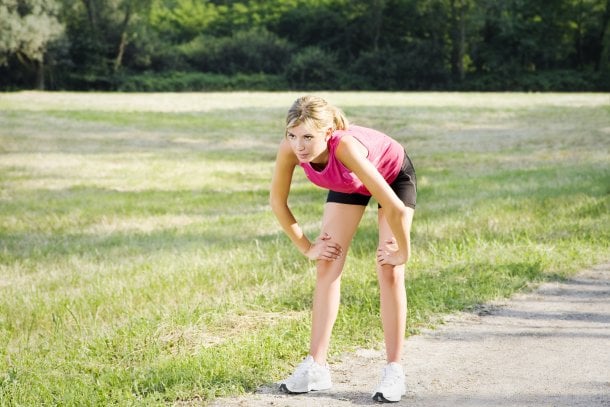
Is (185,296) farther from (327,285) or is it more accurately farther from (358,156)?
(358,156)

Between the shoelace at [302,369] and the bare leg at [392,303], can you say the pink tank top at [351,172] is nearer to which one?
the bare leg at [392,303]

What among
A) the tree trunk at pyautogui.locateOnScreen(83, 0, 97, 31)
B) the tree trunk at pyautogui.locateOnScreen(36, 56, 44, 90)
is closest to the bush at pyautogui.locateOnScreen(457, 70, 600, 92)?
the tree trunk at pyautogui.locateOnScreen(83, 0, 97, 31)

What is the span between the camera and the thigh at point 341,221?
444 cm

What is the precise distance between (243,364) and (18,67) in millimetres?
62001

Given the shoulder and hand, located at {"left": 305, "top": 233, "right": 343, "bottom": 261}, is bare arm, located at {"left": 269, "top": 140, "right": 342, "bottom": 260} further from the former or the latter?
the shoulder

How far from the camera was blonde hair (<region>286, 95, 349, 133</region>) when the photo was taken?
13.3 feet

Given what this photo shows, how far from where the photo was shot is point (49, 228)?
11219mm

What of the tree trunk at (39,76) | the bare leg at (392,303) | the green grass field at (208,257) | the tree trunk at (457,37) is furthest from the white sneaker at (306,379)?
the tree trunk at (457,37)

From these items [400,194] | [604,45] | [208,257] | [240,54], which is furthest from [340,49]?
[400,194]

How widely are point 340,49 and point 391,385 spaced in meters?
74.7

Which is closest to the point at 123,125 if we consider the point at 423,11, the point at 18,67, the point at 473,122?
the point at 473,122

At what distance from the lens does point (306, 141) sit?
160 inches

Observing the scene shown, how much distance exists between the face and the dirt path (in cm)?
129

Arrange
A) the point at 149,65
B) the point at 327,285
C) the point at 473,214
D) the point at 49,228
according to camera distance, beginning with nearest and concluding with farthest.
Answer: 1. the point at 327,285
2. the point at 473,214
3. the point at 49,228
4. the point at 149,65
